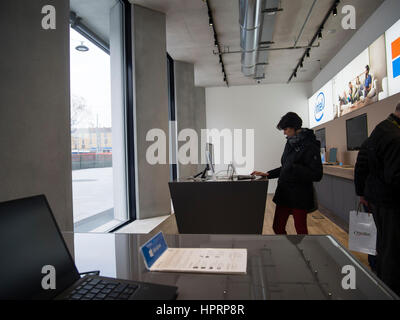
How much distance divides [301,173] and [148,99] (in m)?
3.18

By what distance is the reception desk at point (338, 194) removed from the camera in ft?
14.7

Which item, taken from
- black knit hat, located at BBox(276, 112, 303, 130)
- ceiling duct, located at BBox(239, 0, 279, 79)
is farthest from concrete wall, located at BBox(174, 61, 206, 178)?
black knit hat, located at BBox(276, 112, 303, 130)

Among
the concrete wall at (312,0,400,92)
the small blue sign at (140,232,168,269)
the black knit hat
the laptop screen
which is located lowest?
the small blue sign at (140,232,168,269)

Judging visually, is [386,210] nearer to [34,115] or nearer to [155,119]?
[34,115]

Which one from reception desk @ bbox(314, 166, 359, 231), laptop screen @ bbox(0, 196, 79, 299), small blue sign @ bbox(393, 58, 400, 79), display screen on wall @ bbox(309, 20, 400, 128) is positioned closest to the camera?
Answer: laptop screen @ bbox(0, 196, 79, 299)

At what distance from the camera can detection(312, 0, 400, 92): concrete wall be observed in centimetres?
399

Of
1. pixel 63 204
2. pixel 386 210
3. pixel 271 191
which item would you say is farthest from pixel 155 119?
pixel 271 191

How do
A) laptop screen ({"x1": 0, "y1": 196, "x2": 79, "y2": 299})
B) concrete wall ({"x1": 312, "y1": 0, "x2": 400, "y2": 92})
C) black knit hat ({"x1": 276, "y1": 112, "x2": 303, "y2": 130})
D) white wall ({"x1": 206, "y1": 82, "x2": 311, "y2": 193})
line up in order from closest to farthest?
laptop screen ({"x1": 0, "y1": 196, "x2": 79, "y2": 299}) → black knit hat ({"x1": 276, "y1": 112, "x2": 303, "y2": 130}) → concrete wall ({"x1": 312, "y1": 0, "x2": 400, "y2": 92}) → white wall ({"x1": 206, "y1": 82, "x2": 311, "y2": 193})

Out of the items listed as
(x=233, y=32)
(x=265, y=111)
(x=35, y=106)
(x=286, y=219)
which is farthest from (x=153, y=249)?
(x=265, y=111)

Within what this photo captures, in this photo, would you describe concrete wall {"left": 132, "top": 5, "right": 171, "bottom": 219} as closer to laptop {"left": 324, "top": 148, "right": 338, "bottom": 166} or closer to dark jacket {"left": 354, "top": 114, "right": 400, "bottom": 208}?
dark jacket {"left": 354, "top": 114, "right": 400, "bottom": 208}

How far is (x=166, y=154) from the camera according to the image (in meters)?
5.21

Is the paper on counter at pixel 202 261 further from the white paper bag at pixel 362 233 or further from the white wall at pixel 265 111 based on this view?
the white wall at pixel 265 111

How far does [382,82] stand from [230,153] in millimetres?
5746

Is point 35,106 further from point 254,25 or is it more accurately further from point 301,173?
point 254,25
